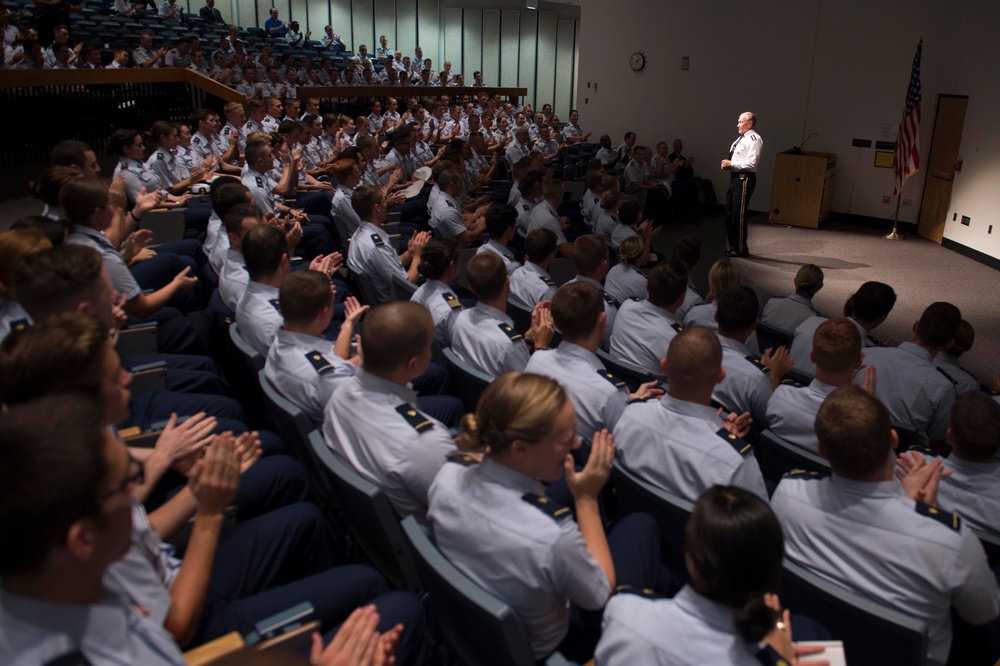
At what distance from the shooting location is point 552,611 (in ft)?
5.51

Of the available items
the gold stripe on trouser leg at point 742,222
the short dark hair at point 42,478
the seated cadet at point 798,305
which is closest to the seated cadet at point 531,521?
the short dark hair at point 42,478

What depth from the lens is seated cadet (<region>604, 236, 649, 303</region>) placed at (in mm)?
4750

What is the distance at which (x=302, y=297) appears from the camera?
2.69 m

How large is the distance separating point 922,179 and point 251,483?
10.1 metres

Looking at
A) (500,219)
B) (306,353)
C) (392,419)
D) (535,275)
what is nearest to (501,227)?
(500,219)

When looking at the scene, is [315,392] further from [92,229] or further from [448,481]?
[92,229]

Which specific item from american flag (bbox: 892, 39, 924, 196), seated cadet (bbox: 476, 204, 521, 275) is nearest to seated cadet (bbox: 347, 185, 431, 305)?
seated cadet (bbox: 476, 204, 521, 275)

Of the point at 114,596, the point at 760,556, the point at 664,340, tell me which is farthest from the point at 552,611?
the point at 664,340

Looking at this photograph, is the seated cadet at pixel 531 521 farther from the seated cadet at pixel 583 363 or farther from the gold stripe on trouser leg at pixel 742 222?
the gold stripe on trouser leg at pixel 742 222

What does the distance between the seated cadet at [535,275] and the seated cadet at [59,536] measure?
130 inches

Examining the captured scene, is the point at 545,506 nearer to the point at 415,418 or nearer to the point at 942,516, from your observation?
the point at 415,418

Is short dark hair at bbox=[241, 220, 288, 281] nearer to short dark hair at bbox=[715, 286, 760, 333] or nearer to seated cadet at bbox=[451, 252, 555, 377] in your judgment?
seated cadet at bbox=[451, 252, 555, 377]

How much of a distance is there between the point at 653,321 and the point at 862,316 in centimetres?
116

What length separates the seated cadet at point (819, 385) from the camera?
2.71 m
